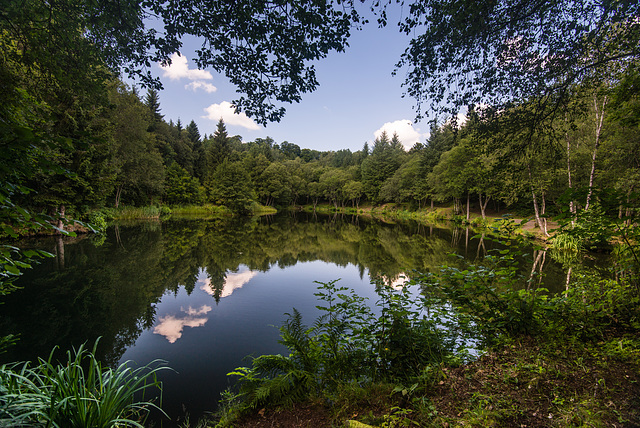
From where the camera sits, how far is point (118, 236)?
1488 cm

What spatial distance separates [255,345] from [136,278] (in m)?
5.70

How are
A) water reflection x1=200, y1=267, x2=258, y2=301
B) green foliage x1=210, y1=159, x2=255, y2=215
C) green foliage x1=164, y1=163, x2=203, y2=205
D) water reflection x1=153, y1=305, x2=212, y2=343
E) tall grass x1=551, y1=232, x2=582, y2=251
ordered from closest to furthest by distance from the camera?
1. water reflection x1=153, y1=305, x2=212, y2=343
2. water reflection x1=200, y1=267, x2=258, y2=301
3. tall grass x1=551, y1=232, x2=582, y2=251
4. green foliage x1=164, y1=163, x2=203, y2=205
5. green foliage x1=210, y1=159, x2=255, y2=215

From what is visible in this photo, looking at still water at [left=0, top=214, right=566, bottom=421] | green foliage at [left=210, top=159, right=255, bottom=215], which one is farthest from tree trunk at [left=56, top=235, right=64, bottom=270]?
green foliage at [left=210, top=159, right=255, bottom=215]

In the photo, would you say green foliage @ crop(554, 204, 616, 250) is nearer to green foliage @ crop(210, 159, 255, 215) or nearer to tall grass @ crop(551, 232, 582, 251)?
tall grass @ crop(551, 232, 582, 251)

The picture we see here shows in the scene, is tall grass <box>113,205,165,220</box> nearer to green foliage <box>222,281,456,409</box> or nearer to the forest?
the forest

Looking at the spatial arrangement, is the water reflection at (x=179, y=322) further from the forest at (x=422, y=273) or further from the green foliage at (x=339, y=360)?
the green foliage at (x=339, y=360)

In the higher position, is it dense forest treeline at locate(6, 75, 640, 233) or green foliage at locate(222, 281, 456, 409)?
dense forest treeline at locate(6, 75, 640, 233)

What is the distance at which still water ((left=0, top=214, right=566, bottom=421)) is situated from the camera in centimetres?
424

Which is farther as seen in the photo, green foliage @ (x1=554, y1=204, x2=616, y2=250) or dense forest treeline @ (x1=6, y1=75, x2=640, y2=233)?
dense forest treeline @ (x1=6, y1=75, x2=640, y2=233)

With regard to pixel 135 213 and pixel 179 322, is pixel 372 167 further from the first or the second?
pixel 179 322

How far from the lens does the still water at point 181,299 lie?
424 cm

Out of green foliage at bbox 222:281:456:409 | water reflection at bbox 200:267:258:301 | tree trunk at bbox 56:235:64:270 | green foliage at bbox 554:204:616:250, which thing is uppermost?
green foliage at bbox 554:204:616:250

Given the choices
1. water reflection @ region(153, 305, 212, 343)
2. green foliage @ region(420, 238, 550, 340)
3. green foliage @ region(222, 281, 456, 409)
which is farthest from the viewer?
water reflection @ region(153, 305, 212, 343)

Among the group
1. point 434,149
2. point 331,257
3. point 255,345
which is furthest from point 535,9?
point 434,149
